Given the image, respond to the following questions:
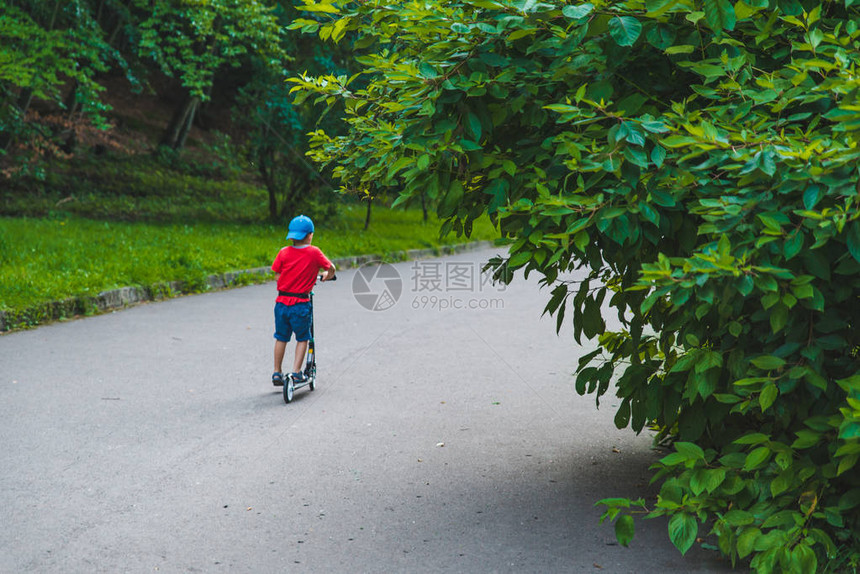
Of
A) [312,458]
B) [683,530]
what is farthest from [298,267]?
[683,530]

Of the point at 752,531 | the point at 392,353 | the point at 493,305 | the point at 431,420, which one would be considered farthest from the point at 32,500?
the point at 493,305

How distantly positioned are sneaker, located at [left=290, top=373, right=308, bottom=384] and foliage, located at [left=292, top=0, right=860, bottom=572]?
3.19 metres

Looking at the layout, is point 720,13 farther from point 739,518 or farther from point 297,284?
point 297,284

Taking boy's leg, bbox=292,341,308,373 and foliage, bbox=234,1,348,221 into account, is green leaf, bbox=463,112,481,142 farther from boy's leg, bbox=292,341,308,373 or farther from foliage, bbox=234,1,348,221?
foliage, bbox=234,1,348,221

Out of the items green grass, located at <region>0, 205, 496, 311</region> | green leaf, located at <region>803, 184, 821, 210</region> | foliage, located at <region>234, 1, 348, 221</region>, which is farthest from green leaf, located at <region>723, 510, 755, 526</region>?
foliage, located at <region>234, 1, 348, 221</region>

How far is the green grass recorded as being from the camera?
1066 cm

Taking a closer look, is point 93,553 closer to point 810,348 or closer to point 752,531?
point 752,531

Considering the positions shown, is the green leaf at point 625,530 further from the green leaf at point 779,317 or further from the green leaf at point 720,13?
the green leaf at point 720,13

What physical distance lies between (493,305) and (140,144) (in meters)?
22.3

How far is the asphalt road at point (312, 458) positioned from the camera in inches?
165

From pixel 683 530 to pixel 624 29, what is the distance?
6.67ft

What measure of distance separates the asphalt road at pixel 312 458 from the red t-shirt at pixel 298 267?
2.93 feet

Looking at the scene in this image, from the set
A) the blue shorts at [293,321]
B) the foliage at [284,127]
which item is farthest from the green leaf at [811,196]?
the foliage at [284,127]

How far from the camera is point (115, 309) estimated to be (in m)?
10.9
